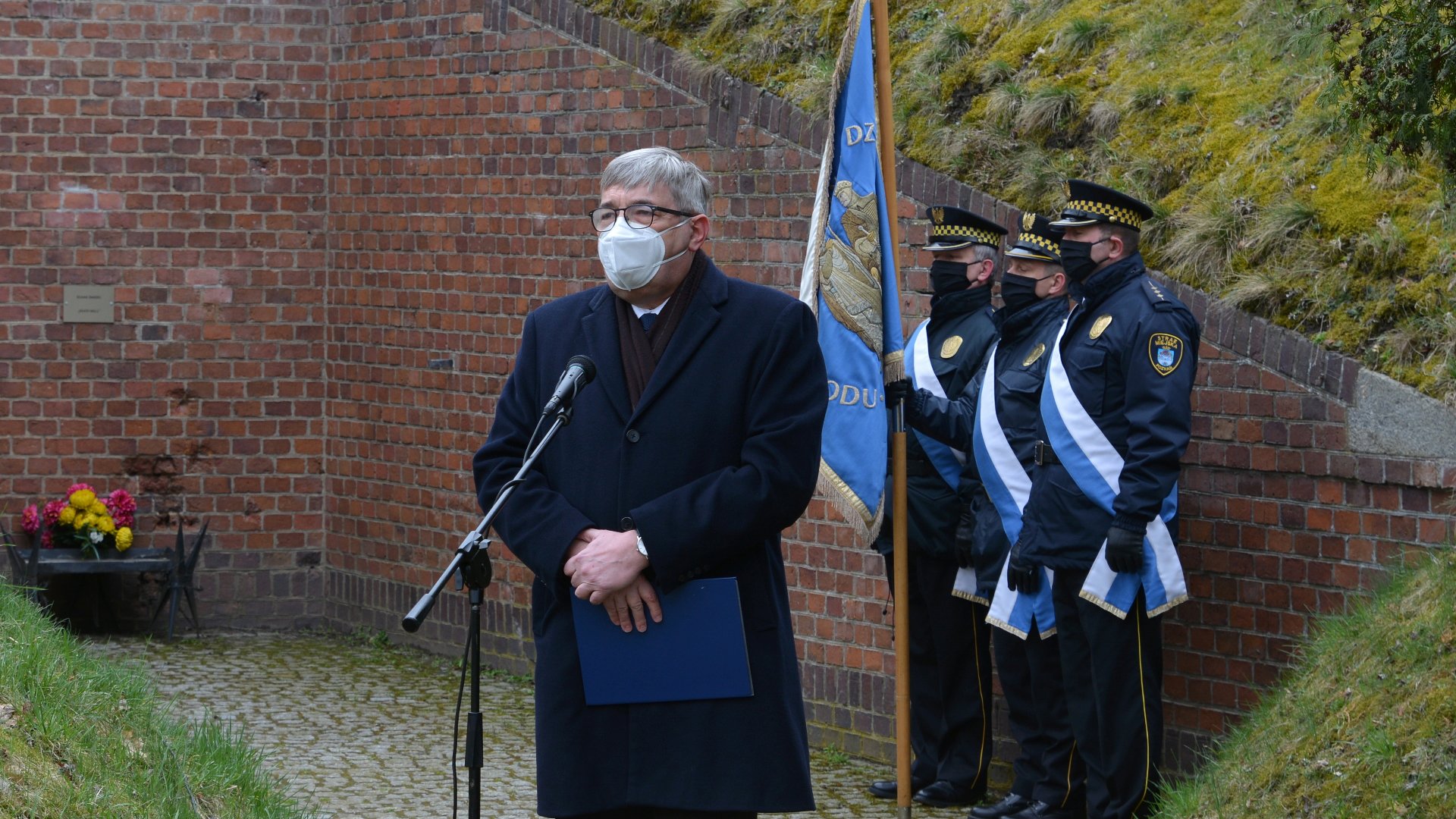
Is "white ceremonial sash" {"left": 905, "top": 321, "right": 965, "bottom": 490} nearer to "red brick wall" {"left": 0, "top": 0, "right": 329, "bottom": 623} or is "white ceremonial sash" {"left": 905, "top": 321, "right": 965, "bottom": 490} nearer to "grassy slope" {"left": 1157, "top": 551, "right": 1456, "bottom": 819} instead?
"grassy slope" {"left": 1157, "top": 551, "right": 1456, "bottom": 819}

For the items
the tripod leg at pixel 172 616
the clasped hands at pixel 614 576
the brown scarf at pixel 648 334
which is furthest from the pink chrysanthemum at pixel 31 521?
the clasped hands at pixel 614 576

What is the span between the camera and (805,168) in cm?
811

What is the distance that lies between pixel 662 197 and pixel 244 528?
7.55 metres

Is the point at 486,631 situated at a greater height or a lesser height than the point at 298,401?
lesser

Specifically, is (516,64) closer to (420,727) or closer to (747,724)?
(420,727)

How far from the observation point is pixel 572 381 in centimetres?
398

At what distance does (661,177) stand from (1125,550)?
95.8 inches

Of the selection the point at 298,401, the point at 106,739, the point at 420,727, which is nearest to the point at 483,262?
the point at 298,401

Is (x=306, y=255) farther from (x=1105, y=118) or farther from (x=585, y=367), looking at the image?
(x=585, y=367)

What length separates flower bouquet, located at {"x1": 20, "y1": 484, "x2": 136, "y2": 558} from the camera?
10.3 m

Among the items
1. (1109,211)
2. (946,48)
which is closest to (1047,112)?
(946,48)

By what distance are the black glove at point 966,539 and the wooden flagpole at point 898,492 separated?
2.41 feet

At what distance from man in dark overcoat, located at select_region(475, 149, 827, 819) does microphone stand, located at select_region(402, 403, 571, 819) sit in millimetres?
81

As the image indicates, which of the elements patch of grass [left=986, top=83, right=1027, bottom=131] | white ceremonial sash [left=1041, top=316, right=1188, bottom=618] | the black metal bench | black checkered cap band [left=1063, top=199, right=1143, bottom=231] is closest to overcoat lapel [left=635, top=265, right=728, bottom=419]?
white ceremonial sash [left=1041, top=316, right=1188, bottom=618]
